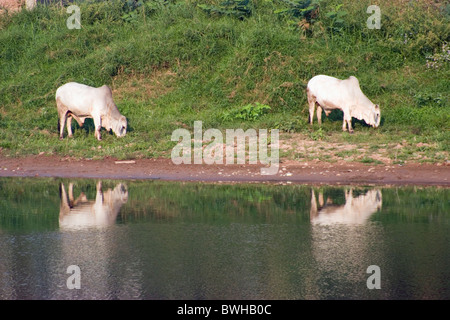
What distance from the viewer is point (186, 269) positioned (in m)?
6.11

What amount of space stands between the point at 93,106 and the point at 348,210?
6827mm

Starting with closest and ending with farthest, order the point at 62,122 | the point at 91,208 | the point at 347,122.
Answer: the point at 91,208 → the point at 347,122 → the point at 62,122

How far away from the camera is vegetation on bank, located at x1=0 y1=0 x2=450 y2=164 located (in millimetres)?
13609

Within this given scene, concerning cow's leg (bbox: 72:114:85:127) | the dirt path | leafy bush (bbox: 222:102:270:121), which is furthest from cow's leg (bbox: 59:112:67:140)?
leafy bush (bbox: 222:102:270:121)

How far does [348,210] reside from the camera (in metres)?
8.61

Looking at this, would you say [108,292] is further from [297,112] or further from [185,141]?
[297,112]

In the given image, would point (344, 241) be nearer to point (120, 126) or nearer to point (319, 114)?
point (319, 114)

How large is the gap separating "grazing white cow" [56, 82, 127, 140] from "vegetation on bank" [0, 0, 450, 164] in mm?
285

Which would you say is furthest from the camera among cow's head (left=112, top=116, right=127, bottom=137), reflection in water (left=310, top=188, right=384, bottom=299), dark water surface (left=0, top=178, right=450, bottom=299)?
cow's head (left=112, top=116, right=127, bottom=137)

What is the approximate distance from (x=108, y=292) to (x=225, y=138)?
26.0 ft

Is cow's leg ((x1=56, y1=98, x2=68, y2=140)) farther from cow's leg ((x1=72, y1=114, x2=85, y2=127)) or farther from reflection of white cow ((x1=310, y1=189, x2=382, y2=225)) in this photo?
reflection of white cow ((x1=310, y1=189, x2=382, y2=225))

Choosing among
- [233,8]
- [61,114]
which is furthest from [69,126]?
[233,8]
